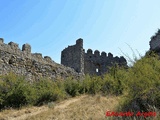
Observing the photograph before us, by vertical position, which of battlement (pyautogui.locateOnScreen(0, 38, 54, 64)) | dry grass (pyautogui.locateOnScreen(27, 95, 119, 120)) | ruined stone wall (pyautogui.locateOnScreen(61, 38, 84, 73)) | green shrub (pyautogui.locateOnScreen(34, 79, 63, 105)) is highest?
ruined stone wall (pyautogui.locateOnScreen(61, 38, 84, 73))

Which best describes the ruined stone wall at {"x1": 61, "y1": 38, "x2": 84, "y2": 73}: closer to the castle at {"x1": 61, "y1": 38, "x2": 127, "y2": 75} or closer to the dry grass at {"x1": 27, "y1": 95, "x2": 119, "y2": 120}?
the castle at {"x1": 61, "y1": 38, "x2": 127, "y2": 75}

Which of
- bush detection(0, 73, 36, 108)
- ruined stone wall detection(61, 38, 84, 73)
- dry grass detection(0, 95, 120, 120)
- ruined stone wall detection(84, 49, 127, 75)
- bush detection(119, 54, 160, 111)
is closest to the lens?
bush detection(119, 54, 160, 111)

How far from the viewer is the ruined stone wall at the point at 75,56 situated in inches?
936

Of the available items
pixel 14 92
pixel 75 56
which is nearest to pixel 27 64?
pixel 14 92

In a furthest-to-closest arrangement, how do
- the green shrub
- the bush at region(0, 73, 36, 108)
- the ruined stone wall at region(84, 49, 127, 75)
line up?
the ruined stone wall at region(84, 49, 127, 75) → the green shrub → the bush at region(0, 73, 36, 108)

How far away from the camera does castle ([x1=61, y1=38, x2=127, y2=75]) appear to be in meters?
24.1

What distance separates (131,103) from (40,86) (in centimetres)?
496

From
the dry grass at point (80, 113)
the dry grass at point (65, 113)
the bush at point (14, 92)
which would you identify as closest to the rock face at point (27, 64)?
the bush at point (14, 92)

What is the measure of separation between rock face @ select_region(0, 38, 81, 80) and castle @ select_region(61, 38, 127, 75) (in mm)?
10239

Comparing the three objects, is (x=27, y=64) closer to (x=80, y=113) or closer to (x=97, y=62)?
(x=80, y=113)

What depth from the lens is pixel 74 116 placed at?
693 centimetres

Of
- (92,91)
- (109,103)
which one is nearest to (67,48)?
(92,91)

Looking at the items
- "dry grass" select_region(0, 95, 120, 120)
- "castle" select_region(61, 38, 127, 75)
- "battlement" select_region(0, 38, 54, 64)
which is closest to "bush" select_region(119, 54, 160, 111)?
"dry grass" select_region(0, 95, 120, 120)

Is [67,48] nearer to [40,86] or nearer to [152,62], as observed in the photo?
[40,86]
